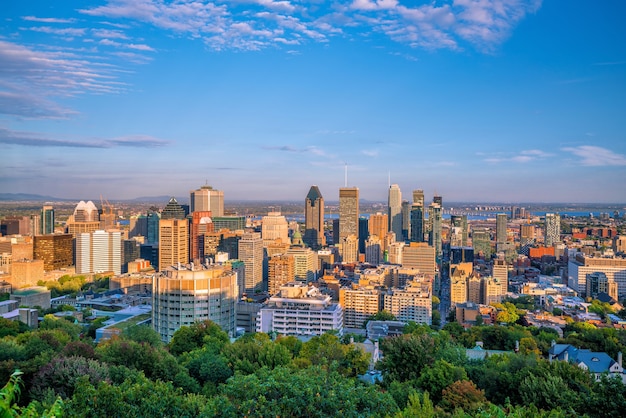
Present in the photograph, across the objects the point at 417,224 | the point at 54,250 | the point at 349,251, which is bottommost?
the point at 349,251

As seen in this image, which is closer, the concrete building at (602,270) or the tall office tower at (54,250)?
the concrete building at (602,270)

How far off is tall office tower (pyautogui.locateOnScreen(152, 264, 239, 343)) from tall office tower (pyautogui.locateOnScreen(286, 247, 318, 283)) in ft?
62.4

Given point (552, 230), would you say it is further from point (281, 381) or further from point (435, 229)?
point (281, 381)

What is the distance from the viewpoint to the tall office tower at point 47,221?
47281mm

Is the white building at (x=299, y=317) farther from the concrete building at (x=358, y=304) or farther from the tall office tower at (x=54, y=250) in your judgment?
the tall office tower at (x=54, y=250)

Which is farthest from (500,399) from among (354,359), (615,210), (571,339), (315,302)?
Result: (615,210)

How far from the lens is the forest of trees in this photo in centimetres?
575

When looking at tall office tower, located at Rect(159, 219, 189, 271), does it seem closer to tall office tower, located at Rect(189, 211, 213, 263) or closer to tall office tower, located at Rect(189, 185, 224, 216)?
tall office tower, located at Rect(189, 211, 213, 263)

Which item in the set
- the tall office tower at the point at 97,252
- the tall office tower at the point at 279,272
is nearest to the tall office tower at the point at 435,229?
the tall office tower at the point at 279,272

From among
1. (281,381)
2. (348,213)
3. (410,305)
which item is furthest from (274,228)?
(281,381)

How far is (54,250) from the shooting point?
1563 inches

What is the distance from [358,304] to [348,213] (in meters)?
32.7

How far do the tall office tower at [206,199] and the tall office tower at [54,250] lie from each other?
21.9m

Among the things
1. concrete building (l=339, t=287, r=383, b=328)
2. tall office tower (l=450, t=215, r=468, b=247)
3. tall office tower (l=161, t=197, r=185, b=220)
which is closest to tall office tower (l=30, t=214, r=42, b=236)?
tall office tower (l=161, t=197, r=185, b=220)
